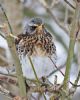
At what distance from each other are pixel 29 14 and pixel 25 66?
2.98 meters

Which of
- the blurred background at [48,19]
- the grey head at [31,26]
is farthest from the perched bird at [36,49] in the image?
the blurred background at [48,19]

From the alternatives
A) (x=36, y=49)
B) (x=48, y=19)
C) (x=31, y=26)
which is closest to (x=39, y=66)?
(x=36, y=49)

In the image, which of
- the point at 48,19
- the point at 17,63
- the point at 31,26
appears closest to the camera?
the point at 17,63

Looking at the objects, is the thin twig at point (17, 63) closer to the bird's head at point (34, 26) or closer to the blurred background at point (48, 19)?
the bird's head at point (34, 26)

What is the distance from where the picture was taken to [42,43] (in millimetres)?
2633

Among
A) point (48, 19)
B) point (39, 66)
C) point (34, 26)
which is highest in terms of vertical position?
point (34, 26)

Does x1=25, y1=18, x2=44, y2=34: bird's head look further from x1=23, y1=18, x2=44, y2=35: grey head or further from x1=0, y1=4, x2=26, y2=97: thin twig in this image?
x1=0, y1=4, x2=26, y2=97: thin twig

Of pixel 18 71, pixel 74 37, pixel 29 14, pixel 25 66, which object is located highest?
pixel 74 37

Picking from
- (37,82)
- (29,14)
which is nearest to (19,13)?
(29,14)

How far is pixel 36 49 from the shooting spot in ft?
8.28

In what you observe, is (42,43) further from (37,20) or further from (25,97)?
(25,97)

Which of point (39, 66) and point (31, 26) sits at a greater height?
point (31, 26)

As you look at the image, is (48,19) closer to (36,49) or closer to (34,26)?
(34,26)

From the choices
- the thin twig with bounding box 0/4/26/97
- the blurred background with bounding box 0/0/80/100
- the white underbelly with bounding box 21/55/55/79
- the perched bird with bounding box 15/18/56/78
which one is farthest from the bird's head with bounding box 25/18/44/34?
the thin twig with bounding box 0/4/26/97
